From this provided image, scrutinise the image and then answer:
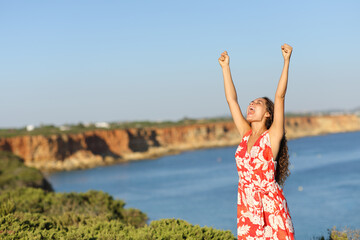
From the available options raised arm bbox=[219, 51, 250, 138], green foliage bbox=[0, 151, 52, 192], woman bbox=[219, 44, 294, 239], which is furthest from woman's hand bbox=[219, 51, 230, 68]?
green foliage bbox=[0, 151, 52, 192]

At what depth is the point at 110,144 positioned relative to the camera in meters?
81.3

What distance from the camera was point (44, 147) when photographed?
67.6 metres

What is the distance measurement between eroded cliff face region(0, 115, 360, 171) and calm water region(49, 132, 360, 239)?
12.2 feet

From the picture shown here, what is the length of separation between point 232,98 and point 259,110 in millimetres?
435

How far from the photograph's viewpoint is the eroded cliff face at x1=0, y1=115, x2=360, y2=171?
66938 millimetres

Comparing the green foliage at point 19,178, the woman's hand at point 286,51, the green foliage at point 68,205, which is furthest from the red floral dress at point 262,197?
the green foliage at point 19,178

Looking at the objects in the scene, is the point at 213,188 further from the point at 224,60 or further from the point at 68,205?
the point at 224,60

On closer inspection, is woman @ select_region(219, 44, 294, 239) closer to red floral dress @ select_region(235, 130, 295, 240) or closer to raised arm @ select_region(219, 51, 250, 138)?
red floral dress @ select_region(235, 130, 295, 240)

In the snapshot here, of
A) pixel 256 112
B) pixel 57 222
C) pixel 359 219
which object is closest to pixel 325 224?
pixel 359 219

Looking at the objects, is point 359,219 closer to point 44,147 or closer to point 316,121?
point 44,147

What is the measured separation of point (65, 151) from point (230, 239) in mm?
66657

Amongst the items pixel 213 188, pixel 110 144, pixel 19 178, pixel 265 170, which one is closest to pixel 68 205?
pixel 265 170

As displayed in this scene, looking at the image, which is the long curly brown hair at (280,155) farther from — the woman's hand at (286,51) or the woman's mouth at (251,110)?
the woman's hand at (286,51)

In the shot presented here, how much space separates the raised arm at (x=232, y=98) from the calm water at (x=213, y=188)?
443 inches
